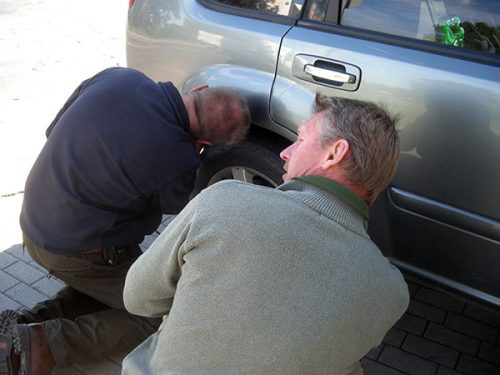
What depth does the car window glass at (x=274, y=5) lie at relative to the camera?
2496 mm

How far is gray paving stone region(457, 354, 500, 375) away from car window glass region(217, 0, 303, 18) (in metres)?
1.70

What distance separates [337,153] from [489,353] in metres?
1.85

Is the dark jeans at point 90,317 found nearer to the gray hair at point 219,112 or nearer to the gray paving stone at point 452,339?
the gray hair at point 219,112

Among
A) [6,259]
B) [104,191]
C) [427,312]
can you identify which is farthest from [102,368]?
[427,312]

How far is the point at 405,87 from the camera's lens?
2.15 metres

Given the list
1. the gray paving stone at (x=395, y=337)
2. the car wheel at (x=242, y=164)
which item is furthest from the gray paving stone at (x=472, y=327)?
the car wheel at (x=242, y=164)

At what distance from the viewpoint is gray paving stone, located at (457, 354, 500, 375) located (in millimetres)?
2631

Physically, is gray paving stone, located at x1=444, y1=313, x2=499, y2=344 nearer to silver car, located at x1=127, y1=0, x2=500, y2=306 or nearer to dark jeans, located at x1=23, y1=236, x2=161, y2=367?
silver car, located at x1=127, y1=0, x2=500, y2=306

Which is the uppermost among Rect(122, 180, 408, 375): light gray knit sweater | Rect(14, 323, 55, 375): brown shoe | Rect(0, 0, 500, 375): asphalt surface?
Rect(122, 180, 408, 375): light gray knit sweater

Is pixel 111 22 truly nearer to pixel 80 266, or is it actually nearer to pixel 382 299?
pixel 80 266

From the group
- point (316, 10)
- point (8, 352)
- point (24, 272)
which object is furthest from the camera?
point (24, 272)

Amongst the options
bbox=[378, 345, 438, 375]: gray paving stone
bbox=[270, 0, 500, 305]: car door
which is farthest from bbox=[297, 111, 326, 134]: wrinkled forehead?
bbox=[378, 345, 438, 375]: gray paving stone

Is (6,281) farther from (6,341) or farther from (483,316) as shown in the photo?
(483,316)

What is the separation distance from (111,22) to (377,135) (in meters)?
8.30
